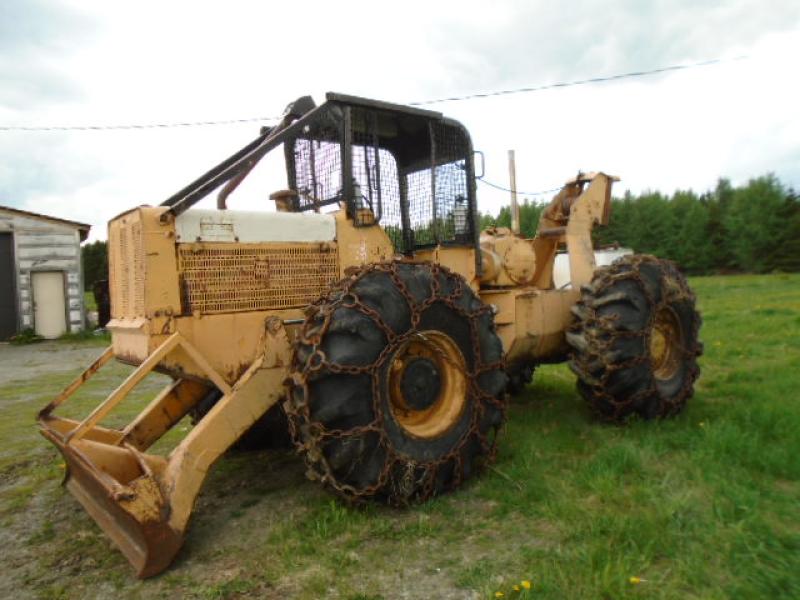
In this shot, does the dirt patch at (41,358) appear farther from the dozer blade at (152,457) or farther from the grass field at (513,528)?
the dozer blade at (152,457)

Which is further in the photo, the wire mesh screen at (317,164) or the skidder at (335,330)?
the wire mesh screen at (317,164)

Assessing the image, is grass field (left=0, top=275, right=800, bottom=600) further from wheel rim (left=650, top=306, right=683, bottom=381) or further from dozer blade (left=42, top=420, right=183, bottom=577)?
wheel rim (left=650, top=306, right=683, bottom=381)

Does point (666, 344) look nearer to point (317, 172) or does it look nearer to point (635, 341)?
point (635, 341)

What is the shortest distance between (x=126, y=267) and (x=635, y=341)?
13.2ft

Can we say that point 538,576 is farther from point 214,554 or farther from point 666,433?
point 666,433

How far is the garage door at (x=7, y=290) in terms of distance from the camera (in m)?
18.1

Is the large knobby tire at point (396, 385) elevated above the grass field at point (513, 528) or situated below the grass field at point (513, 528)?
above

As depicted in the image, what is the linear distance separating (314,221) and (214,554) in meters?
2.27

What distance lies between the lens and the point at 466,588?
3045 millimetres

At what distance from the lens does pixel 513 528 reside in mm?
3680

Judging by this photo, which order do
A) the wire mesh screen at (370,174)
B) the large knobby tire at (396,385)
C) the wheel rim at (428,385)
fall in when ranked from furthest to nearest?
the wire mesh screen at (370,174) < the wheel rim at (428,385) < the large knobby tire at (396,385)

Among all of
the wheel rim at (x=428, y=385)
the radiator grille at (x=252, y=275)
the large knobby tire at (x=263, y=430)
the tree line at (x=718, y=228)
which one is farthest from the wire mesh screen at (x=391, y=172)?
the tree line at (x=718, y=228)

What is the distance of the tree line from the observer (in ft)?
127

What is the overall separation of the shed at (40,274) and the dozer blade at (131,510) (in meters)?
16.5
